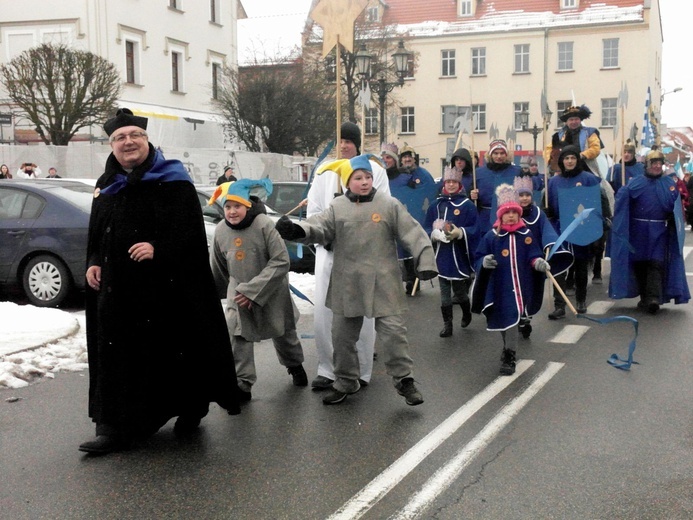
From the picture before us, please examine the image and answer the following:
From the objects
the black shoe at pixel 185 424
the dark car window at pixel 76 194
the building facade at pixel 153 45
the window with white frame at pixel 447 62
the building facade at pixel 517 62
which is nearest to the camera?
the black shoe at pixel 185 424

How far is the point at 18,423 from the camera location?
532cm

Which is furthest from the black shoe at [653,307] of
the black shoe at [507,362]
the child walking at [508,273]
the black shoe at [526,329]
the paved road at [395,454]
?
the black shoe at [507,362]

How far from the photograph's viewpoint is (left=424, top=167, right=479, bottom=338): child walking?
27.2 ft

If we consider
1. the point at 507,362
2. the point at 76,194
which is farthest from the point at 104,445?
the point at 76,194

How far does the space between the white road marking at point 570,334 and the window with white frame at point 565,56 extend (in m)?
46.9

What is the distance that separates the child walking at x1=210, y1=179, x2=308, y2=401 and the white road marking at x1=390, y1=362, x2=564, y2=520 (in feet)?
5.31

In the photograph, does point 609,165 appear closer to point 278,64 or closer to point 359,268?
point 359,268

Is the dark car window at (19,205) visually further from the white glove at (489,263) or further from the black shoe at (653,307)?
the black shoe at (653,307)

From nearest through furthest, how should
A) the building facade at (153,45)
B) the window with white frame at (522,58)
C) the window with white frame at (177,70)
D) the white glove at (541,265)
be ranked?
the white glove at (541,265)
the building facade at (153,45)
the window with white frame at (177,70)
the window with white frame at (522,58)

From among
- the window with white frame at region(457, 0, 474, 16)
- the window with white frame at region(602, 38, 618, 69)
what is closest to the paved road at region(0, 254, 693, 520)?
the window with white frame at region(602, 38, 618, 69)

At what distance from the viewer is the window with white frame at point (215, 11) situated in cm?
3990

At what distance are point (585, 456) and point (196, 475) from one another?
2.05m

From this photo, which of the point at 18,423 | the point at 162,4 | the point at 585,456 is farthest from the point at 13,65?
the point at 585,456

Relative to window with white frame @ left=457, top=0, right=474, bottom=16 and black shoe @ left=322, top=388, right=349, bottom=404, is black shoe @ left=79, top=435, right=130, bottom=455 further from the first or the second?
window with white frame @ left=457, top=0, right=474, bottom=16
